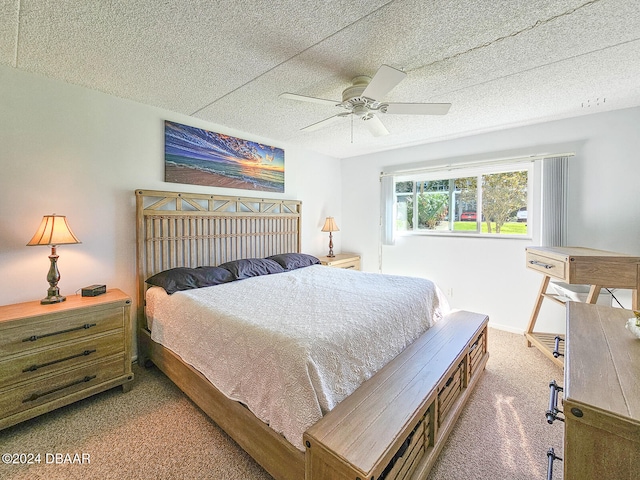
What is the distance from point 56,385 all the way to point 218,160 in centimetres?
249

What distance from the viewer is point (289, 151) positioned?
4156mm

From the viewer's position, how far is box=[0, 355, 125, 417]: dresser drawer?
5.75 feet

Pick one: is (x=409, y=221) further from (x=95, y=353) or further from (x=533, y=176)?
(x=95, y=353)

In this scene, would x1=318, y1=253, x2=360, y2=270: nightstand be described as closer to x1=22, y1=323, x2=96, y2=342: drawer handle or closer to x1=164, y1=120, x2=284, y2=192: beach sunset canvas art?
x1=164, y1=120, x2=284, y2=192: beach sunset canvas art

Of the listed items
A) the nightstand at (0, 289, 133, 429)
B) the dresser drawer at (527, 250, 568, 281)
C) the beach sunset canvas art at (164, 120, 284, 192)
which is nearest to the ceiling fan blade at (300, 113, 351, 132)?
the beach sunset canvas art at (164, 120, 284, 192)

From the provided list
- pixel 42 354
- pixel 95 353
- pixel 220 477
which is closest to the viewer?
pixel 220 477

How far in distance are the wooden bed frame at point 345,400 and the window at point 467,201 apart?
1.71 m

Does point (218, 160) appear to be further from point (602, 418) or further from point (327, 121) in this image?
point (602, 418)

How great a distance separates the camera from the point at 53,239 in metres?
2.03

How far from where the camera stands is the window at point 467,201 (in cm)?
357

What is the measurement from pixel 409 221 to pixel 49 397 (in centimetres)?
443

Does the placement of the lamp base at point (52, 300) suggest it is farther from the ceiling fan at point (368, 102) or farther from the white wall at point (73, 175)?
the ceiling fan at point (368, 102)

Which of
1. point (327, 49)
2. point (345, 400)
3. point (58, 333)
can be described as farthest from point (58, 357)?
point (327, 49)

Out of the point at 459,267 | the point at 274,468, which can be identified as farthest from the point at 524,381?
the point at 274,468
